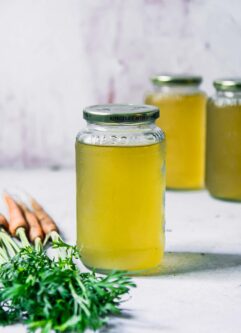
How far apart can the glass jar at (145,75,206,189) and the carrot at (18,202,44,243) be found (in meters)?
0.40

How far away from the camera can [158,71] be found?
1.91 m

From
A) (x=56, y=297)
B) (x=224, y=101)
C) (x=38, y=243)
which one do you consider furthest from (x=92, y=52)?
(x=56, y=297)

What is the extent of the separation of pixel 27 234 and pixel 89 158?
279mm

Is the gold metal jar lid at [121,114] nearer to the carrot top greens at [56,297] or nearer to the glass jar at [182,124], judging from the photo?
the carrot top greens at [56,297]

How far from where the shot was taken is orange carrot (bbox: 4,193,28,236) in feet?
4.58

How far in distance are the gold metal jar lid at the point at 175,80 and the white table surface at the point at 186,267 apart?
0.25 metres

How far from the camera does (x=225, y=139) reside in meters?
1.65

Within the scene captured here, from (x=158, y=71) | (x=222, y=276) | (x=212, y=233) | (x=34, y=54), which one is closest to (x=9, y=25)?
(x=34, y=54)

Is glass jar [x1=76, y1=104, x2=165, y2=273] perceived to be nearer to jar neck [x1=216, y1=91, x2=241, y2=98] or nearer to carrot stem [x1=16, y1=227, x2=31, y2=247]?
carrot stem [x1=16, y1=227, x2=31, y2=247]

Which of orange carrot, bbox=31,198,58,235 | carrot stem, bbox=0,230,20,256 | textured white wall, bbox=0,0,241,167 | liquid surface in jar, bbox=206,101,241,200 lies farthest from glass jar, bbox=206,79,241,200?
carrot stem, bbox=0,230,20,256

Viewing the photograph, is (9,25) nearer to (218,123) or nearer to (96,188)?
(218,123)

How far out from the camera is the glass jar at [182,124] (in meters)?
1.72

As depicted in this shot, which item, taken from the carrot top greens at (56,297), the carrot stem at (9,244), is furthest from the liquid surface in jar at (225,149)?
the carrot top greens at (56,297)

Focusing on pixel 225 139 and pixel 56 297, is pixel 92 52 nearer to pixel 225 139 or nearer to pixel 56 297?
pixel 225 139
